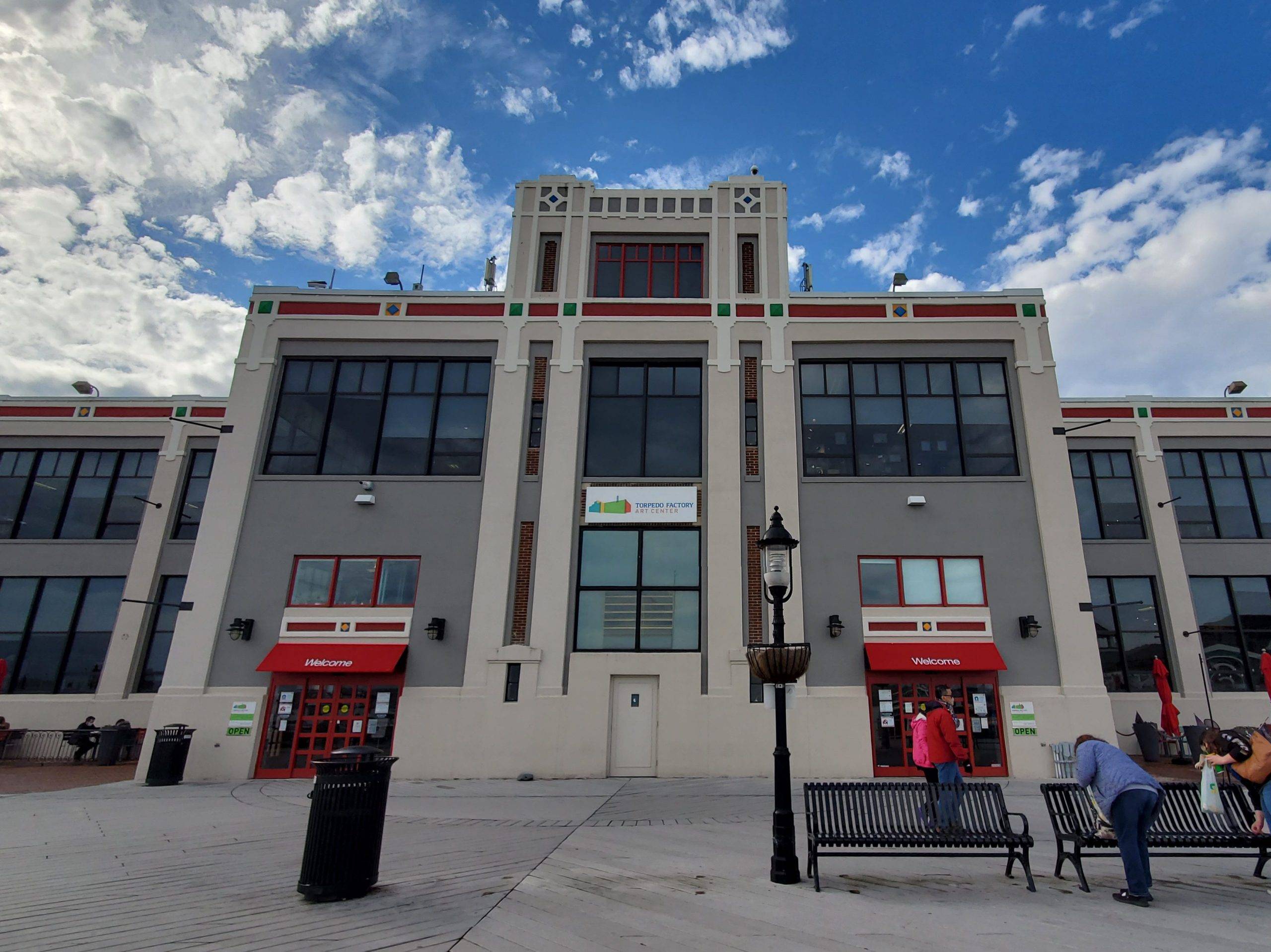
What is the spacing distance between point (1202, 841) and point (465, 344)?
1870 cm

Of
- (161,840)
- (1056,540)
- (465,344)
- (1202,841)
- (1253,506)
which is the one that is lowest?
(161,840)

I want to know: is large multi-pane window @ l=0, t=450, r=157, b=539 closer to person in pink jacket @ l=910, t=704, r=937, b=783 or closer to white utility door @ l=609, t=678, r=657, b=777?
white utility door @ l=609, t=678, r=657, b=777

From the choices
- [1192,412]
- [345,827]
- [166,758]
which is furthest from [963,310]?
[166,758]

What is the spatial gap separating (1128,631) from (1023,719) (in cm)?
832

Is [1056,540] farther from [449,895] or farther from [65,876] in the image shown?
[65,876]

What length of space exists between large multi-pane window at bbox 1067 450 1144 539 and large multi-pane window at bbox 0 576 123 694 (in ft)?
109

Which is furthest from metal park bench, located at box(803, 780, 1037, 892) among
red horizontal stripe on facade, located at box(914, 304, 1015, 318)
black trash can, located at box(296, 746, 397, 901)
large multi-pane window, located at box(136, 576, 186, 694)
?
large multi-pane window, located at box(136, 576, 186, 694)

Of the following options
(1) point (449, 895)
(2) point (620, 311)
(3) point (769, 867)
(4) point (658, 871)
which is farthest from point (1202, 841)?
(2) point (620, 311)

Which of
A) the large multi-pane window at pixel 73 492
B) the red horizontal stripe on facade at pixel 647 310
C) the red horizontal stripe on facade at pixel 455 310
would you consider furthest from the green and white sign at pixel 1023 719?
the large multi-pane window at pixel 73 492

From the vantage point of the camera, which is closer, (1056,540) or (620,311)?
(1056,540)

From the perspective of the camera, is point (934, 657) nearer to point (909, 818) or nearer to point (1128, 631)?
point (1128, 631)

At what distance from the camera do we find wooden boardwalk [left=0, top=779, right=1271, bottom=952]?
5324mm

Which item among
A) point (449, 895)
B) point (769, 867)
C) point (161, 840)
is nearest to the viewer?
point (449, 895)

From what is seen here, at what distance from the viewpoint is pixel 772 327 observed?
20234 millimetres
